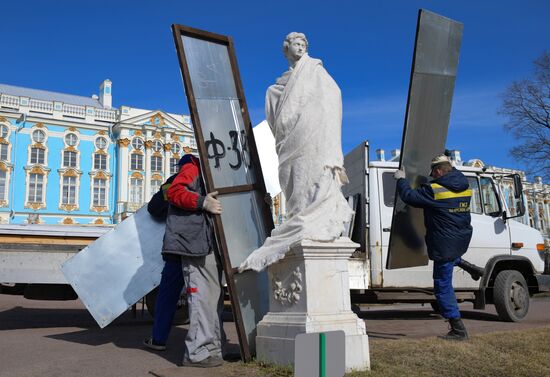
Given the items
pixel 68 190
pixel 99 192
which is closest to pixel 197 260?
pixel 68 190

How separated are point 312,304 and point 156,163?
150 feet

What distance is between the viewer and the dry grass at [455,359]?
362 centimetres

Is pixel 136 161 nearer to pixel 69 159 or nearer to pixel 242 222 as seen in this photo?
pixel 69 159

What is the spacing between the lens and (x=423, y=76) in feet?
18.1

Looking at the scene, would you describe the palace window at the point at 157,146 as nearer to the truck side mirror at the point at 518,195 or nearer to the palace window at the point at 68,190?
the palace window at the point at 68,190

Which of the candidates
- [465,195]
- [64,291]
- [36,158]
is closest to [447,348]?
[465,195]

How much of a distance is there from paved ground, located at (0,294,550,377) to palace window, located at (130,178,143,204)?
37.9 metres

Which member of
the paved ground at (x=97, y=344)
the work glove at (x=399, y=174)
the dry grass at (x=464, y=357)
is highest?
the work glove at (x=399, y=174)

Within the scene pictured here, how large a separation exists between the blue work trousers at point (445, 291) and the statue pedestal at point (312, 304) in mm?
1490

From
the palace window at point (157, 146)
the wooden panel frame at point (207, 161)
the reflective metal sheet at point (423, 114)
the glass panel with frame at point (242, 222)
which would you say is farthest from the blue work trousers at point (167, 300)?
the palace window at point (157, 146)

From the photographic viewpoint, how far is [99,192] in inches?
1795

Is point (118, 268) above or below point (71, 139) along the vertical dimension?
below

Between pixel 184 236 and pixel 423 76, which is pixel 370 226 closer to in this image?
pixel 423 76

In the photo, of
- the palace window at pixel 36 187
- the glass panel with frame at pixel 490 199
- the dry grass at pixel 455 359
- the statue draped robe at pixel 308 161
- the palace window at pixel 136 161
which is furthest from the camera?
the palace window at pixel 136 161
